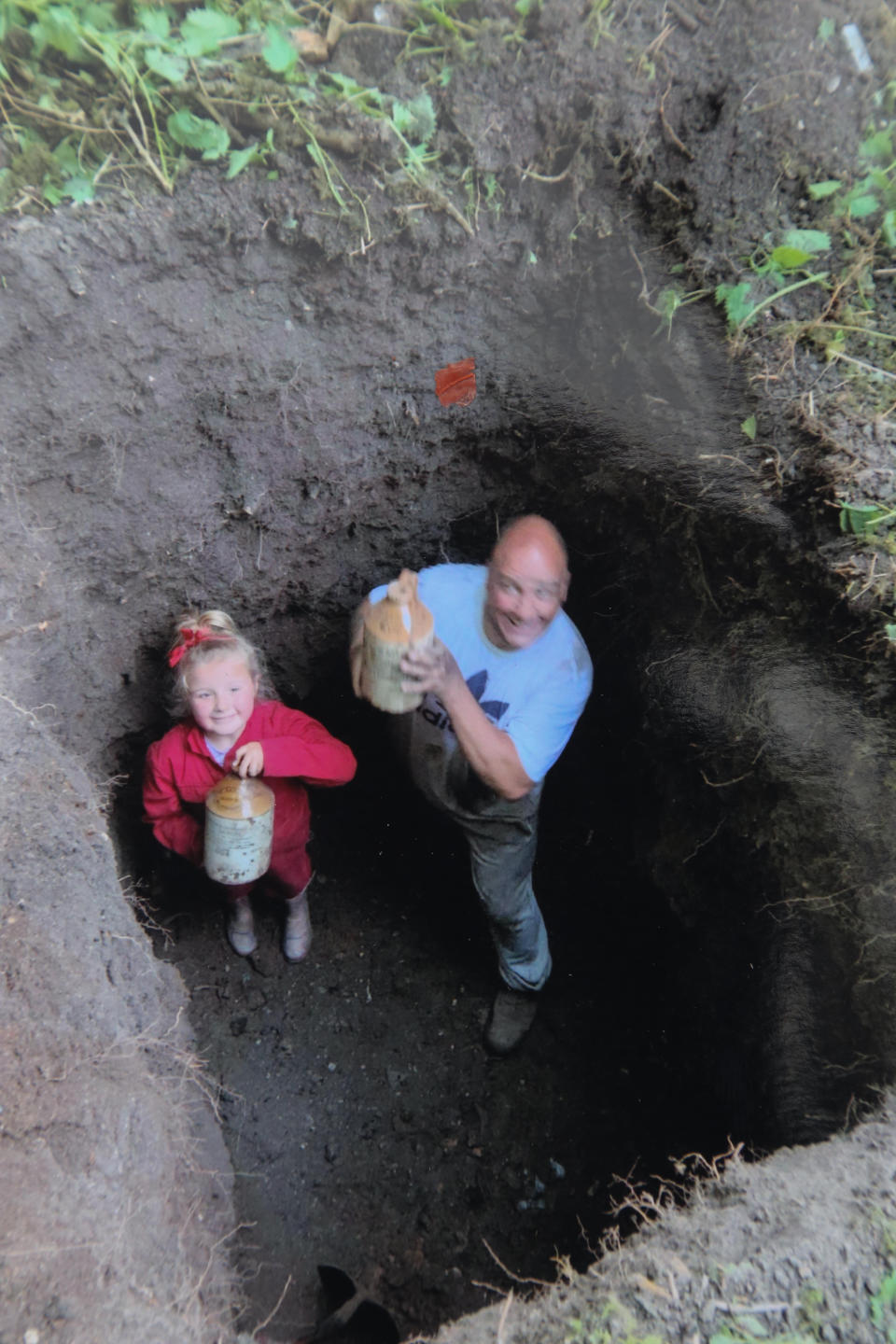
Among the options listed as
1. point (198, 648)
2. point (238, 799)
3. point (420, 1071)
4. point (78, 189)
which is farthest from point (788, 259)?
point (420, 1071)

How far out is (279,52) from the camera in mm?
1757

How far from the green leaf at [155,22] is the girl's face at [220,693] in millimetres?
1521

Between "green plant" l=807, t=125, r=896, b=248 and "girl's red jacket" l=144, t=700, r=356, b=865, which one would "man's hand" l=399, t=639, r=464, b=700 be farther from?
"green plant" l=807, t=125, r=896, b=248

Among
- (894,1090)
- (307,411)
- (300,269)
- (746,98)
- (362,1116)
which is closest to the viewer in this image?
(894,1090)

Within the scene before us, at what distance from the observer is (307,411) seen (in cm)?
233

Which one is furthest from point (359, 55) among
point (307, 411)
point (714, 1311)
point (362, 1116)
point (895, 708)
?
point (362, 1116)

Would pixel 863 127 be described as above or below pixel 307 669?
above

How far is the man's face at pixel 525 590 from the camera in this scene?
7.39 feet

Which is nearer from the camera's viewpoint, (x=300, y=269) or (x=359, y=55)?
(x=359, y=55)

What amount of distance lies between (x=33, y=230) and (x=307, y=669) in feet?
5.43

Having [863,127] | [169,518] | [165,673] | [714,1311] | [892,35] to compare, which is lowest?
[714,1311]

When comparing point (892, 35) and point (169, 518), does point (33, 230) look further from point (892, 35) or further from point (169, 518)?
point (892, 35)

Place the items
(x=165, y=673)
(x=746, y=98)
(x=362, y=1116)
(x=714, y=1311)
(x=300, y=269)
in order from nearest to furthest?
(x=714, y=1311)
(x=746, y=98)
(x=300, y=269)
(x=165, y=673)
(x=362, y=1116)

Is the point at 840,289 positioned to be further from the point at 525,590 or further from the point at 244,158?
the point at 244,158
